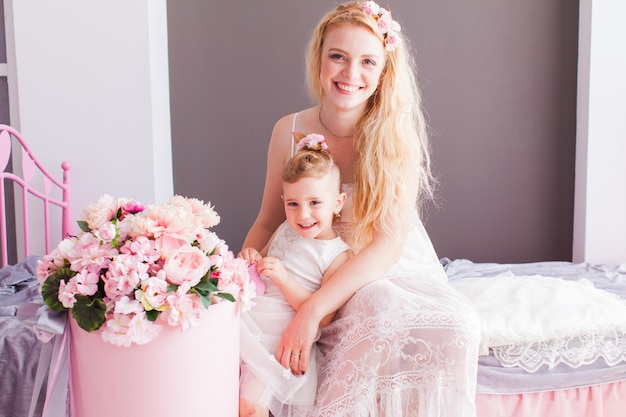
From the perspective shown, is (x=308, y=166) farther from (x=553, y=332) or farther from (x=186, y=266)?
(x=553, y=332)

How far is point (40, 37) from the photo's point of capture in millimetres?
2604

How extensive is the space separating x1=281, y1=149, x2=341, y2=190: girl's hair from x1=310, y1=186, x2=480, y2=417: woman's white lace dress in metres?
0.36

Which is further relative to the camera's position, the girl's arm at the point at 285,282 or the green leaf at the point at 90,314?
the girl's arm at the point at 285,282

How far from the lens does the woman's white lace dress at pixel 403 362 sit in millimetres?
1328

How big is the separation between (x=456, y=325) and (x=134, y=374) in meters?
0.72

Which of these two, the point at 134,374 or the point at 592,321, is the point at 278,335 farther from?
the point at 592,321

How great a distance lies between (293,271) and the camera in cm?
159

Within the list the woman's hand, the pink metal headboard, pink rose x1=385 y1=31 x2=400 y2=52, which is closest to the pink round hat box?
the woman's hand

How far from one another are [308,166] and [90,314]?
0.68 m

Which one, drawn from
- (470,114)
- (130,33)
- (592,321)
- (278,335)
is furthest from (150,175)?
(592,321)

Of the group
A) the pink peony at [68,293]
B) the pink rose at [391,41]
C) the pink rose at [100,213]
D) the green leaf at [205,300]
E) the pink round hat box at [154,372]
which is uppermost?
the pink rose at [391,41]

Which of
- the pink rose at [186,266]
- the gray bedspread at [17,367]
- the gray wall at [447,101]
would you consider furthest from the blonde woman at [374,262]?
the gray wall at [447,101]

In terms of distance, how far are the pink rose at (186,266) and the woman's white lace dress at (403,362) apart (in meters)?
0.44

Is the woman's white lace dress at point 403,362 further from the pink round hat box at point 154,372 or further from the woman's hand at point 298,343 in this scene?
the pink round hat box at point 154,372
